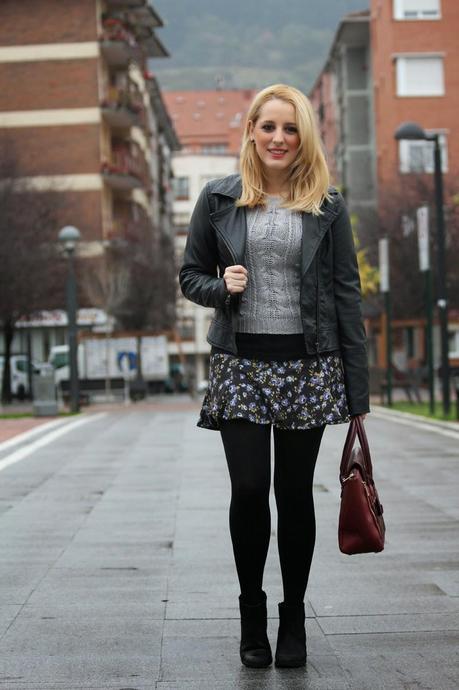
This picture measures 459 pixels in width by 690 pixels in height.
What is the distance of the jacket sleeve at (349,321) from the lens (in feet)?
15.2

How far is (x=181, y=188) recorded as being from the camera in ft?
372

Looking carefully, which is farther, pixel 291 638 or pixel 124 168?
pixel 124 168

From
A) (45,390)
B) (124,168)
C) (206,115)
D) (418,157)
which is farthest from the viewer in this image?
(206,115)

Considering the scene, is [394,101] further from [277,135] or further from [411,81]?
[277,135]

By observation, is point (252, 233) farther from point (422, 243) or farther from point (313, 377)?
point (422, 243)

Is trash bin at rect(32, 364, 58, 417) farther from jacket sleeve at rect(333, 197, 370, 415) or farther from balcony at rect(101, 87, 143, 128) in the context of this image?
balcony at rect(101, 87, 143, 128)

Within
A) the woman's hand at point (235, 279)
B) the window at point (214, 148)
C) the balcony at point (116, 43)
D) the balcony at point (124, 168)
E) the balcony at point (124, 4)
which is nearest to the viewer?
the woman's hand at point (235, 279)

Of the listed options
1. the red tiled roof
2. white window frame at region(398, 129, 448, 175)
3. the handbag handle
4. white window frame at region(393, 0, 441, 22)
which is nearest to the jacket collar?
the handbag handle

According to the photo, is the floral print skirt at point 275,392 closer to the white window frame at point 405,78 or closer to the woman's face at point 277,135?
the woman's face at point 277,135

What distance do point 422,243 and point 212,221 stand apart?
18.6m

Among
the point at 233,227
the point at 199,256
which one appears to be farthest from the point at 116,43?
the point at 233,227

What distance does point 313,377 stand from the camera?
457 cm

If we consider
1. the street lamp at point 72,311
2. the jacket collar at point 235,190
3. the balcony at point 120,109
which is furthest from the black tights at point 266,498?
the balcony at point 120,109

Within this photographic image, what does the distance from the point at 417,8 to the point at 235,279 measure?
63.9 m
